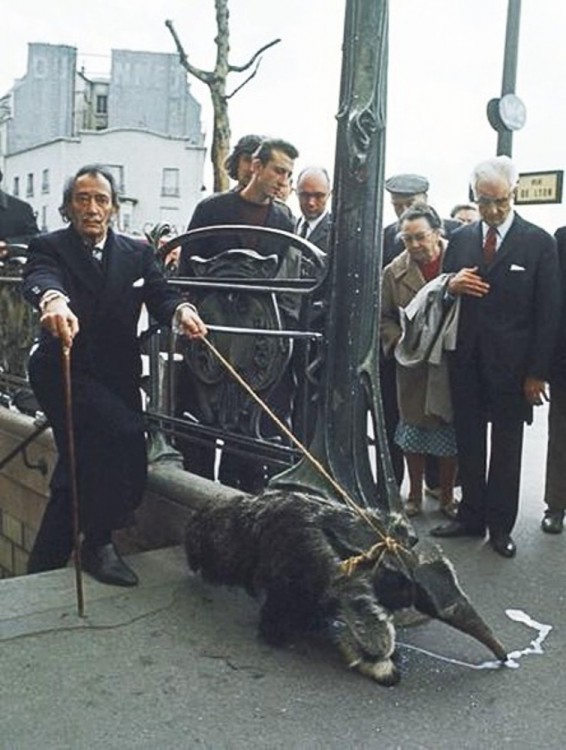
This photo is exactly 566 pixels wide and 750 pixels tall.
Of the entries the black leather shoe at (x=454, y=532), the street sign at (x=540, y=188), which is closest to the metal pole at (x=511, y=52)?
the street sign at (x=540, y=188)

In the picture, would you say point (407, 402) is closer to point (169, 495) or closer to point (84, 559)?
point (169, 495)

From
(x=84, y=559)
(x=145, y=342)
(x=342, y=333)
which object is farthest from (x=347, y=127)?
(x=84, y=559)

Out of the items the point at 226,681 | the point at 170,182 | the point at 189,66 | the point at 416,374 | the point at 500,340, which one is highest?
the point at 170,182

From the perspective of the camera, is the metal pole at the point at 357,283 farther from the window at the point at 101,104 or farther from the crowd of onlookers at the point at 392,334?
the window at the point at 101,104

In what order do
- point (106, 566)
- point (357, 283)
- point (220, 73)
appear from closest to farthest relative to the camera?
1. point (357, 283)
2. point (106, 566)
3. point (220, 73)

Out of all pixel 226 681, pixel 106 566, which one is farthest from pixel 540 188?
pixel 226 681

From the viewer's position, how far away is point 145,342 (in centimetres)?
538

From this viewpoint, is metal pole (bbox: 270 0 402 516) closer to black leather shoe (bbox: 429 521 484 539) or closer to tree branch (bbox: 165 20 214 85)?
black leather shoe (bbox: 429 521 484 539)

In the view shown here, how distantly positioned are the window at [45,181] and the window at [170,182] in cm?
596

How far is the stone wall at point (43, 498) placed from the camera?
477 centimetres

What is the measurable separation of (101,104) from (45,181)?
338 inches

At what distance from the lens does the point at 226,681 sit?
132 inches

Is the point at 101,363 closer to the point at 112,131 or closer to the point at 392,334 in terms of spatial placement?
the point at 392,334

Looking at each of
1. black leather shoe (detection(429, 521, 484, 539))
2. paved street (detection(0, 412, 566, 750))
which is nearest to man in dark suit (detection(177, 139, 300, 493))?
black leather shoe (detection(429, 521, 484, 539))
